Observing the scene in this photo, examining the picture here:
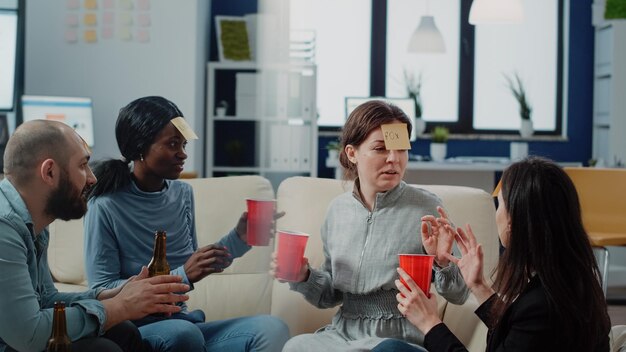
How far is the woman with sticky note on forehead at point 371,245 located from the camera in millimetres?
2199

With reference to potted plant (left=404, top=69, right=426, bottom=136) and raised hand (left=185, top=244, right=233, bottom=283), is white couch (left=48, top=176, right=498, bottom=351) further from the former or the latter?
potted plant (left=404, top=69, right=426, bottom=136)

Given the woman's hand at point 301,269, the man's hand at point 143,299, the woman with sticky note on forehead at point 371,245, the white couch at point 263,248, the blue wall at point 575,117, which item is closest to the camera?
the man's hand at point 143,299

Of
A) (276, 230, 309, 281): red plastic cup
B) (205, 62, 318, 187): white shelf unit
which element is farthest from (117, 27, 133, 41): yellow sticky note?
(276, 230, 309, 281): red plastic cup

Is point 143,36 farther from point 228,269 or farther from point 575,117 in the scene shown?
point 575,117

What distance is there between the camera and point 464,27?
23.2 ft

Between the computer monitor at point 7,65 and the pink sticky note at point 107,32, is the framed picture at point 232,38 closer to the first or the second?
the pink sticky note at point 107,32

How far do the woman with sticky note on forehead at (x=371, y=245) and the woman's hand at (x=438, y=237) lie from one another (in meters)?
0.06

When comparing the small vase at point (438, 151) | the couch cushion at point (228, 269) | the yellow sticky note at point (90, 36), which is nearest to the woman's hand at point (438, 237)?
the couch cushion at point (228, 269)

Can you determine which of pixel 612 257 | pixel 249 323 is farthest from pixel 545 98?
pixel 249 323

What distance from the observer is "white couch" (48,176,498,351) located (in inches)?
101

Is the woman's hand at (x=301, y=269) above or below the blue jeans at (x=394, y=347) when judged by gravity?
above

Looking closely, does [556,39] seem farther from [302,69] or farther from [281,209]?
[281,209]

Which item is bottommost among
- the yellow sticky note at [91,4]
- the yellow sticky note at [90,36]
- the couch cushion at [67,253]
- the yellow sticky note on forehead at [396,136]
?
the couch cushion at [67,253]

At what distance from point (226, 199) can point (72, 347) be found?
42.8 inches
